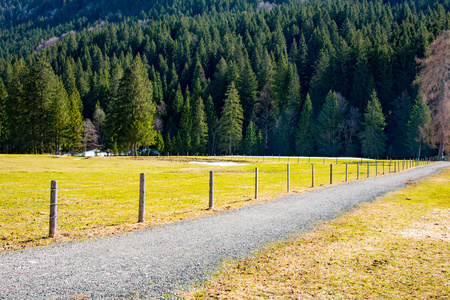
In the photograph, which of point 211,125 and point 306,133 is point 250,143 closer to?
point 211,125

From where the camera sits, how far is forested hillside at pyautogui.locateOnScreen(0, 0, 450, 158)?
74500mm

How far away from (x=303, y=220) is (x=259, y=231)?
2116mm

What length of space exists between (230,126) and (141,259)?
9126cm

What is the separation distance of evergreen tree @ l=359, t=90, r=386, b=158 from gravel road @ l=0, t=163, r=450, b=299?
3127 inches

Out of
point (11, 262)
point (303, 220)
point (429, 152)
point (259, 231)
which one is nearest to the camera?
point (11, 262)

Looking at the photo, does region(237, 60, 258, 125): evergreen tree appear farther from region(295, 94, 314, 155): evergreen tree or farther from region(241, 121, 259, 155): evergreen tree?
region(295, 94, 314, 155): evergreen tree

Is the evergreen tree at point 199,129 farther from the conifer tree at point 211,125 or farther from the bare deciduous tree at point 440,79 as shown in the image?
the bare deciduous tree at point 440,79

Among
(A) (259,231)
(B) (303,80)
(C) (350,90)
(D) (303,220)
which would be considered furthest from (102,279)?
(B) (303,80)

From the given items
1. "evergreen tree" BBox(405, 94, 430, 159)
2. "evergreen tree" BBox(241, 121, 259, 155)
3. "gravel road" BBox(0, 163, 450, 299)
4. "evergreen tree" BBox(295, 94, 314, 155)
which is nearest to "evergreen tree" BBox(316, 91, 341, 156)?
"evergreen tree" BBox(295, 94, 314, 155)

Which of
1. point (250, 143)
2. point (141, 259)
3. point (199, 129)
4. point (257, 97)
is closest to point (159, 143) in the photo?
point (199, 129)

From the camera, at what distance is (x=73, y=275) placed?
18.0 feet

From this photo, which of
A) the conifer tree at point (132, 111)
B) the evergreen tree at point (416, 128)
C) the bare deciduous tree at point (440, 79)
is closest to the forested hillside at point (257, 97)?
the conifer tree at point (132, 111)

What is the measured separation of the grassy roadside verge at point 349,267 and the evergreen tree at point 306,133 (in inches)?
3373

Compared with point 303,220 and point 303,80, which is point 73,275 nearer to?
point 303,220
